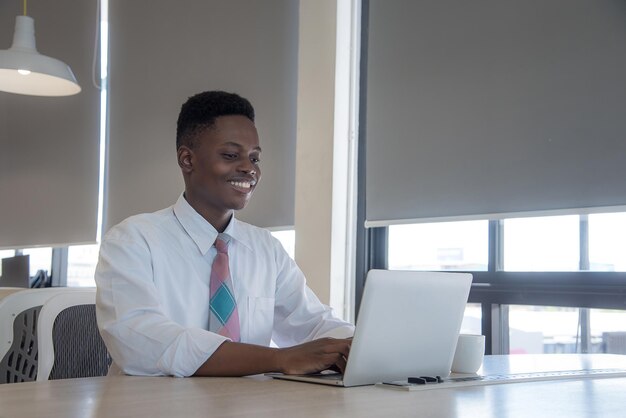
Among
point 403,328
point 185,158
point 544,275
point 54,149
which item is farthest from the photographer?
point 54,149

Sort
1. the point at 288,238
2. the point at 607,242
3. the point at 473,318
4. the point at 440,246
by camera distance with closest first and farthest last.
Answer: the point at 607,242, the point at 473,318, the point at 440,246, the point at 288,238

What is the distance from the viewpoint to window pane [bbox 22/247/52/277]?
5570mm

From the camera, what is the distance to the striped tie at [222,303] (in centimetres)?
187

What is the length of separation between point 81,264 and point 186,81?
1712 mm

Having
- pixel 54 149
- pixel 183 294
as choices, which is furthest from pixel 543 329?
pixel 54 149

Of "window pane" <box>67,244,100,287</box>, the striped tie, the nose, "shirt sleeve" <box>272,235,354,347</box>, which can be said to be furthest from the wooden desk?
"window pane" <box>67,244,100,287</box>

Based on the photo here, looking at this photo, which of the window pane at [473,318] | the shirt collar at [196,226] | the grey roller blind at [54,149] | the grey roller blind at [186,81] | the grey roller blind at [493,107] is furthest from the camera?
the grey roller blind at [54,149]

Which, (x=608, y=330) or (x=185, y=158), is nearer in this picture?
(x=185, y=158)

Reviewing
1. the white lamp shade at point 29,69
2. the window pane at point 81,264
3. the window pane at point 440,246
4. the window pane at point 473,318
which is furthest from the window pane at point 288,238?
the window pane at point 81,264

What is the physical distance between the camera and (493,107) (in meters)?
3.09

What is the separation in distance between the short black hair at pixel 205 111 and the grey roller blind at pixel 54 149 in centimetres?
312

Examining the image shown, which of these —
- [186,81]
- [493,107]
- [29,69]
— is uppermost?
[186,81]

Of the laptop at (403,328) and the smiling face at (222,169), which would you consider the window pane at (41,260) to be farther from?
the laptop at (403,328)

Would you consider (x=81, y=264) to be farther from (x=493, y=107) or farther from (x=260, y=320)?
(x=260, y=320)
